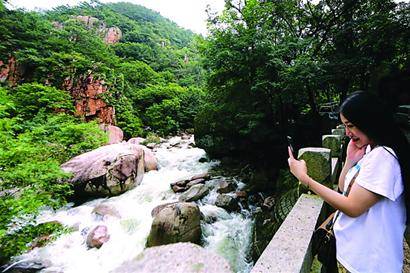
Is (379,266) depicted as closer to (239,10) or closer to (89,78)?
A: (239,10)

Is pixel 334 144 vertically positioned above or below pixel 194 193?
above

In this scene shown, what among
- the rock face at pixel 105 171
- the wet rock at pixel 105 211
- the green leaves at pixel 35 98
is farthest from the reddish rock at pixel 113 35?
the wet rock at pixel 105 211

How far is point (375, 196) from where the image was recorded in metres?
1.05

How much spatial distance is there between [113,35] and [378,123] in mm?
47384

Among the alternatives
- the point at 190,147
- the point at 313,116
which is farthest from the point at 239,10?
the point at 190,147

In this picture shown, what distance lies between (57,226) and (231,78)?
7.53m

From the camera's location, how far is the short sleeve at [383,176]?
1.02 meters

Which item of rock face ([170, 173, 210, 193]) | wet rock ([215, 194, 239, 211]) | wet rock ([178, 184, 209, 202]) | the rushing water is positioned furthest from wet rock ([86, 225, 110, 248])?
wet rock ([215, 194, 239, 211])

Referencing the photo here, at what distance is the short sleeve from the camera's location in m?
1.02

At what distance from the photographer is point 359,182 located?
1.06 metres

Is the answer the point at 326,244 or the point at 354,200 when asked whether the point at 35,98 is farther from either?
the point at 354,200

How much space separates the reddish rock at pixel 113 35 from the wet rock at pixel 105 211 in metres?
40.2

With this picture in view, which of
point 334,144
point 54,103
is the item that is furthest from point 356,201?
point 54,103

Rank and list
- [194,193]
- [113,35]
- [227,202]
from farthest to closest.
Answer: [113,35] → [194,193] → [227,202]
